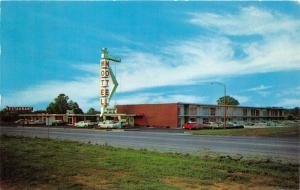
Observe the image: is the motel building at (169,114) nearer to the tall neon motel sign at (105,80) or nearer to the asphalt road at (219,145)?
the tall neon motel sign at (105,80)

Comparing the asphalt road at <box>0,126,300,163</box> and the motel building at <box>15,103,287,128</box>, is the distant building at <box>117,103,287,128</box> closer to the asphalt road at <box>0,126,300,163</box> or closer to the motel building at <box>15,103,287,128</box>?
the motel building at <box>15,103,287,128</box>

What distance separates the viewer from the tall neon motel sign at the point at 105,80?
3063 inches

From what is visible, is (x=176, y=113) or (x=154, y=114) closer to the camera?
(x=176, y=113)

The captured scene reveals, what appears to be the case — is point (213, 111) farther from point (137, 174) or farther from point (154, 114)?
point (137, 174)

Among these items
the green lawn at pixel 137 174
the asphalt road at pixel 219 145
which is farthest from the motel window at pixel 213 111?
the green lawn at pixel 137 174

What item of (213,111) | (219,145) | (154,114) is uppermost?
(213,111)

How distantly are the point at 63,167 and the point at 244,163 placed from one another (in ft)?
23.5

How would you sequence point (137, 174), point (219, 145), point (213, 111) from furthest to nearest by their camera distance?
point (213, 111) < point (219, 145) < point (137, 174)

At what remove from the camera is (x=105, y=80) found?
258 feet

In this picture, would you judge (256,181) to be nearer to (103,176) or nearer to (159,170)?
(159,170)

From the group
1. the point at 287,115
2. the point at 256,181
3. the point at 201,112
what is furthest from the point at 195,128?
the point at 287,115

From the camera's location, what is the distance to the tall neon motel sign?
77.8 m

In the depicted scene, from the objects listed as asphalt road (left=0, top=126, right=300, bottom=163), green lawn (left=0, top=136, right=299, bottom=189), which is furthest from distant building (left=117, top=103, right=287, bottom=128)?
green lawn (left=0, top=136, right=299, bottom=189)

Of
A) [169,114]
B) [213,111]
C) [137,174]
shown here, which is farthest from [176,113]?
[137,174]
